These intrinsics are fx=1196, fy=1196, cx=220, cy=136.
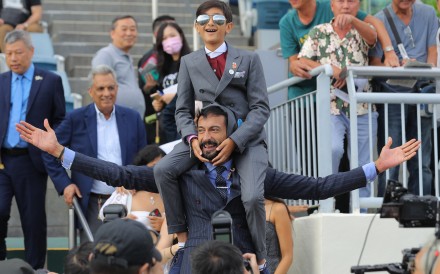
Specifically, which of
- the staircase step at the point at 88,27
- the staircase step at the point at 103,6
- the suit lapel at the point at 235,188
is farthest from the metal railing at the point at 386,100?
the staircase step at the point at 103,6

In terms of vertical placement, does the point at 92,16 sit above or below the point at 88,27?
above

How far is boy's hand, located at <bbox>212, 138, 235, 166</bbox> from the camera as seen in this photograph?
7.66 metres

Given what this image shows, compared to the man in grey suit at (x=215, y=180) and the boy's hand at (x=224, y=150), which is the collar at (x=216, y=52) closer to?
the man in grey suit at (x=215, y=180)

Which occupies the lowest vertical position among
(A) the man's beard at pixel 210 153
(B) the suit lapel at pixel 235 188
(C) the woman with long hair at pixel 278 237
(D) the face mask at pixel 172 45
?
(C) the woman with long hair at pixel 278 237

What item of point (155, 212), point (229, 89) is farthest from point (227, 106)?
point (155, 212)

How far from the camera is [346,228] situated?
940 cm

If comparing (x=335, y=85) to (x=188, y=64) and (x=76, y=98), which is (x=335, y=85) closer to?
(x=188, y=64)

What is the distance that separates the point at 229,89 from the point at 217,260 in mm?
2143

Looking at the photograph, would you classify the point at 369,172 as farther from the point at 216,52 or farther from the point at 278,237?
the point at 278,237

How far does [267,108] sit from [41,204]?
3210mm

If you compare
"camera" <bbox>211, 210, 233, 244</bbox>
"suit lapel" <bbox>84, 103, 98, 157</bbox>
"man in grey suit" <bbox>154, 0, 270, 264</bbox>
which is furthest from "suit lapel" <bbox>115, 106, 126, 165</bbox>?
"camera" <bbox>211, 210, 233, 244</bbox>

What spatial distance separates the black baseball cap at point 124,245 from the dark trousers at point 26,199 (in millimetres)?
5032

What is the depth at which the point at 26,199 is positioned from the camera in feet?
34.4

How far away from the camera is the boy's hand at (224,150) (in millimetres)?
7660
